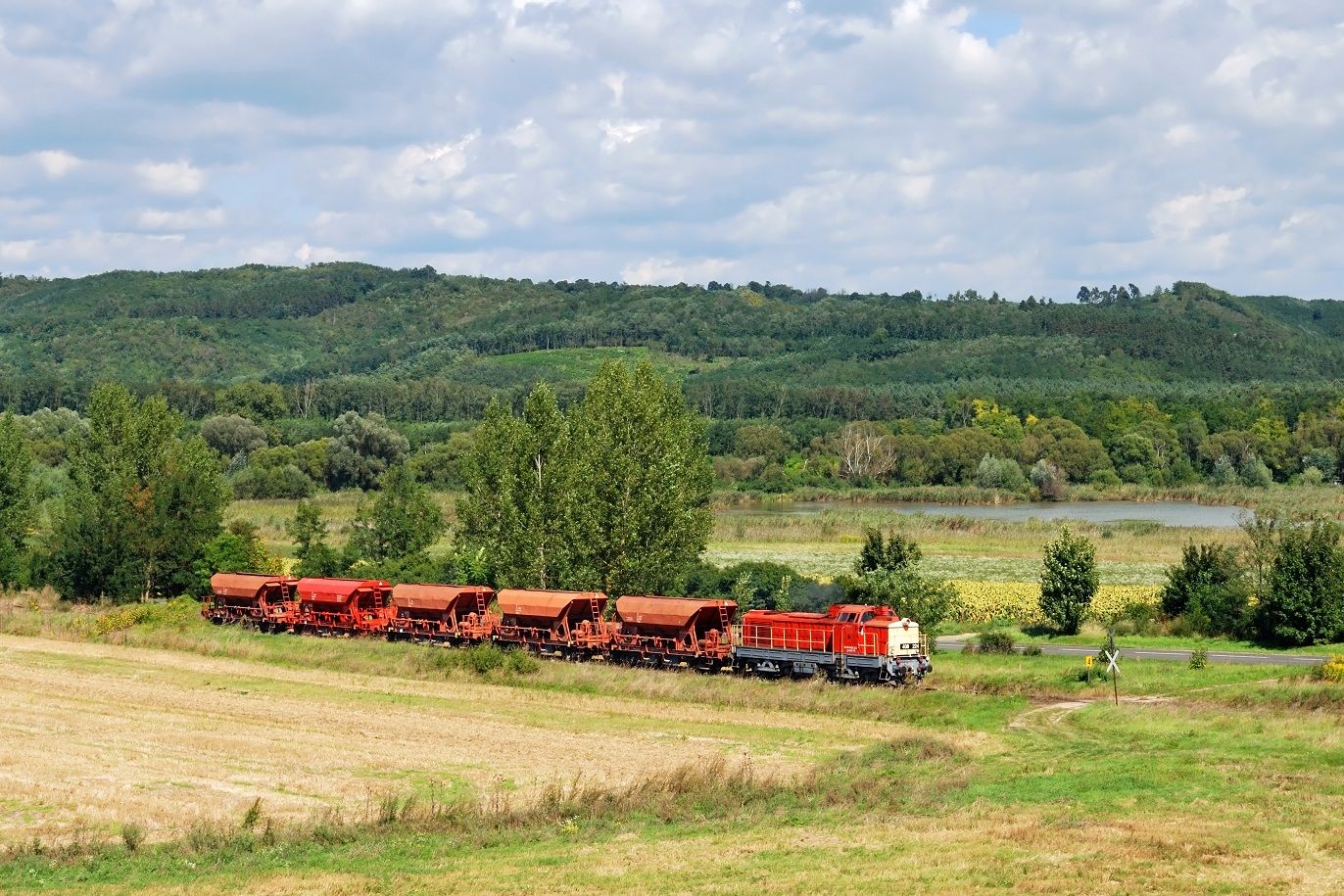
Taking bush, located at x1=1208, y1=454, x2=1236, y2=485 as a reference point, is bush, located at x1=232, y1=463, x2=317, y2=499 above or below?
below

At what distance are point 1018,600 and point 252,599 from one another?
41.3 m

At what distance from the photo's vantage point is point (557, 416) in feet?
234

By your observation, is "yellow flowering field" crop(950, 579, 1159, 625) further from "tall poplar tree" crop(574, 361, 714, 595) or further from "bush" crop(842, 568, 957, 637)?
"tall poplar tree" crop(574, 361, 714, 595)

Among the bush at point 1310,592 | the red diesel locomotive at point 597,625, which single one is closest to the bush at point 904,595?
the red diesel locomotive at point 597,625

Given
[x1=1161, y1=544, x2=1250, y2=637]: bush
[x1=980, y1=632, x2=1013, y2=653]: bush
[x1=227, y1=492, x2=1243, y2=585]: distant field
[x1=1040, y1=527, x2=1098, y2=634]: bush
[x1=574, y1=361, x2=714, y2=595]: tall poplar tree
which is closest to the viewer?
[x1=980, y1=632, x2=1013, y2=653]: bush

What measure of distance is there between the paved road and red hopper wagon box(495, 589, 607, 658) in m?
15.0

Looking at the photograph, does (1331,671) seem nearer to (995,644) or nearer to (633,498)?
(995,644)

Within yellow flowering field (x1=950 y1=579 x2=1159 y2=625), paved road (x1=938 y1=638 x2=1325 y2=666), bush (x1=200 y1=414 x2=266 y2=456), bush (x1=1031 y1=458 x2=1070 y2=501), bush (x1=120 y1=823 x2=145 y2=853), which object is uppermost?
bush (x1=200 y1=414 x2=266 y2=456)

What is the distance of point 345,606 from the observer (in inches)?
2660

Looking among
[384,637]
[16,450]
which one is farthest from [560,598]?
[16,450]

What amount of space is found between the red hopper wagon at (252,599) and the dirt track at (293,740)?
45.1 feet

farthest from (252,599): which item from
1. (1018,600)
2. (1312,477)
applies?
(1312,477)

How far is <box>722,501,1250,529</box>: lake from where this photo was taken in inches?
5586

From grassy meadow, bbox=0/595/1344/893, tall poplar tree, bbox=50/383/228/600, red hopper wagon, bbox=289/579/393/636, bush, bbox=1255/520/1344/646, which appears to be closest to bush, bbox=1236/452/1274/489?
bush, bbox=1255/520/1344/646
